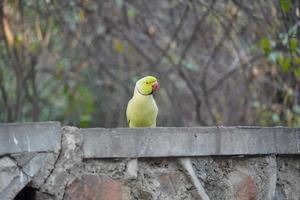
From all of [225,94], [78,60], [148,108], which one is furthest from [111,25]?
[148,108]

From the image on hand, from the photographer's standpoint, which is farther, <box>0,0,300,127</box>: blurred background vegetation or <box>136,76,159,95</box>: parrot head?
<box>0,0,300,127</box>: blurred background vegetation

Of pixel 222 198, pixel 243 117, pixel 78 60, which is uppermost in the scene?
pixel 78 60

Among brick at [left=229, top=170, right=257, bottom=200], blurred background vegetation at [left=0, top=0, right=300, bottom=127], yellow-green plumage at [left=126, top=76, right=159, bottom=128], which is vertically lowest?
brick at [left=229, top=170, right=257, bottom=200]

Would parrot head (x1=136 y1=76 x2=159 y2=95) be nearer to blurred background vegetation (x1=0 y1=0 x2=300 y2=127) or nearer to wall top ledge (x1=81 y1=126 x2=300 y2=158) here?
wall top ledge (x1=81 y1=126 x2=300 y2=158)

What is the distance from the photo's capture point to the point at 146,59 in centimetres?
845

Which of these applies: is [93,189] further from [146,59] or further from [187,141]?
[146,59]

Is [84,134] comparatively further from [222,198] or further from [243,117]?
[243,117]

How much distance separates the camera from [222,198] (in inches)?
128

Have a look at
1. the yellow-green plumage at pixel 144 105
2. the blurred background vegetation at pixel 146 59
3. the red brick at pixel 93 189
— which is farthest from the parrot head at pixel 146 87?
the blurred background vegetation at pixel 146 59

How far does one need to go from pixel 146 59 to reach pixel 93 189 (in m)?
5.62

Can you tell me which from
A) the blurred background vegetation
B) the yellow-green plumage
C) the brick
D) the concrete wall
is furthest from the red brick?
the blurred background vegetation

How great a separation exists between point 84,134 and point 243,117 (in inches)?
219

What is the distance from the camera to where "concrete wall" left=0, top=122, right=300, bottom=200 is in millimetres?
2770

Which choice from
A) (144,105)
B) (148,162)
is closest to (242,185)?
(148,162)
